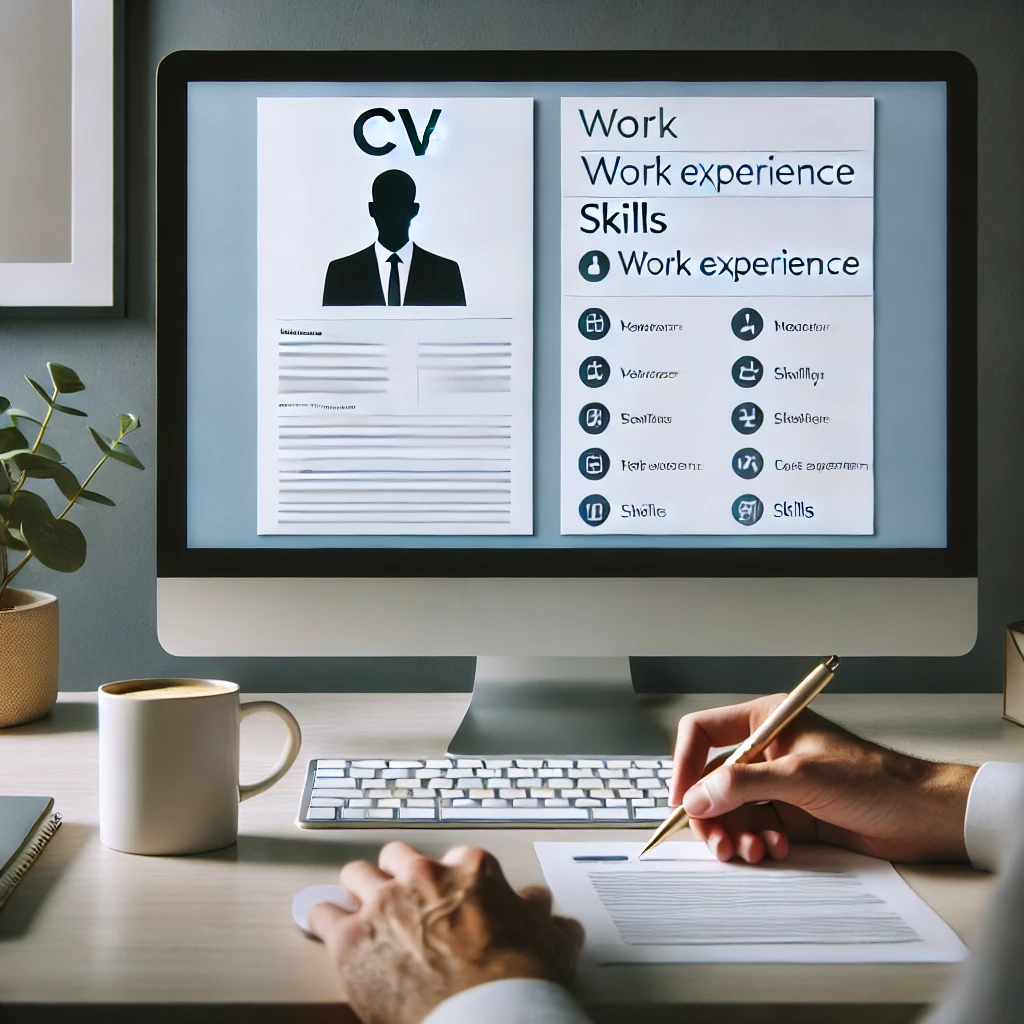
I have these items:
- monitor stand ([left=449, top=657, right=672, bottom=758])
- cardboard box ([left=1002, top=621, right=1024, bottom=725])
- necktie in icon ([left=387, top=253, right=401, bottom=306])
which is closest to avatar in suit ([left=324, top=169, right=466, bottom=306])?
necktie in icon ([left=387, top=253, right=401, bottom=306])

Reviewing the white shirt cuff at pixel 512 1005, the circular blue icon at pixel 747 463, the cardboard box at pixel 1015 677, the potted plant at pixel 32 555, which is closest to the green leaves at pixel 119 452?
the potted plant at pixel 32 555

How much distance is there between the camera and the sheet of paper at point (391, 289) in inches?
29.9

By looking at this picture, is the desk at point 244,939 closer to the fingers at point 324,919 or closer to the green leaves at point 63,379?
the fingers at point 324,919

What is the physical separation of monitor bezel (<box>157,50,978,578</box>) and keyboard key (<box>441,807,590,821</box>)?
215 mm

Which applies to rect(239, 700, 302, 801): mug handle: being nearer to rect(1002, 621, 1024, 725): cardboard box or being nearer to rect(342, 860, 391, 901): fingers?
rect(342, 860, 391, 901): fingers

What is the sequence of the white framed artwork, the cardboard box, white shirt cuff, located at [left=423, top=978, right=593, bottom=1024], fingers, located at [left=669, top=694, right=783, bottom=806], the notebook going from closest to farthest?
1. white shirt cuff, located at [left=423, top=978, right=593, bottom=1024]
2. the notebook
3. fingers, located at [left=669, top=694, right=783, bottom=806]
4. the cardboard box
5. the white framed artwork

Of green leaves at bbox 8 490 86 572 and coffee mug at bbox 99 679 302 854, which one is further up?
green leaves at bbox 8 490 86 572

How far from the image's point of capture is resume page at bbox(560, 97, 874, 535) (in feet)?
2.50

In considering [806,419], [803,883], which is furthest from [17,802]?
[806,419]

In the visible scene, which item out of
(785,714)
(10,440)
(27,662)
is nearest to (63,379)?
(10,440)

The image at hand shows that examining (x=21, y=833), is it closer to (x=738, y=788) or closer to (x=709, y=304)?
(x=738, y=788)

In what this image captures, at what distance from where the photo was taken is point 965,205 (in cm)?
76

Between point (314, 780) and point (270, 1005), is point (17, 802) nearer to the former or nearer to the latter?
point (314, 780)

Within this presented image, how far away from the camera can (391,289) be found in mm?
757
